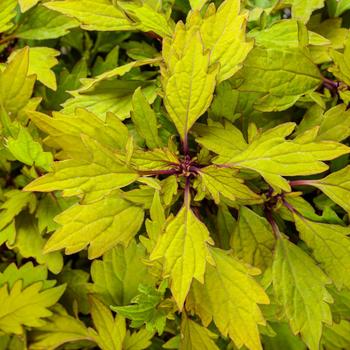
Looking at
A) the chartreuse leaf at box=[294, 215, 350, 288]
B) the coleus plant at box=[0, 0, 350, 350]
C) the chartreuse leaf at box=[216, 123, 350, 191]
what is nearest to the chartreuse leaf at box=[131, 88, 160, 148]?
the coleus plant at box=[0, 0, 350, 350]

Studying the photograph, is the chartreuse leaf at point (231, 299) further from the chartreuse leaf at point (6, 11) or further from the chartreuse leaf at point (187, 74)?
the chartreuse leaf at point (6, 11)

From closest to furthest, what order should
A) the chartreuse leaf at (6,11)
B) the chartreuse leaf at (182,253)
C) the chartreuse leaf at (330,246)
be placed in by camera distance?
the chartreuse leaf at (182,253) < the chartreuse leaf at (330,246) < the chartreuse leaf at (6,11)

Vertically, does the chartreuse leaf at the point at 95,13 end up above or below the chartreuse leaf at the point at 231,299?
above

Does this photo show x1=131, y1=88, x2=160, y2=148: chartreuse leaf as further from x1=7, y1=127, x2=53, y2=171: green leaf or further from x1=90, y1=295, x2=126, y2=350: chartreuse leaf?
x1=90, y1=295, x2=126, y2=350: chartreuse leaf

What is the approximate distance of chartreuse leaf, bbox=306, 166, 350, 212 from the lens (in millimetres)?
636

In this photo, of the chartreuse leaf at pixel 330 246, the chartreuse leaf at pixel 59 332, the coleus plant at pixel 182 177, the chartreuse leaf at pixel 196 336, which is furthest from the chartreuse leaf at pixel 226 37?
the chartreuse leaf at pixel 59 332

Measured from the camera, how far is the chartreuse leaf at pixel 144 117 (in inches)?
24.2

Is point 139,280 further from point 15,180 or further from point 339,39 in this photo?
point 339,39

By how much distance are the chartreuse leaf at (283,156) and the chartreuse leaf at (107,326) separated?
31cm

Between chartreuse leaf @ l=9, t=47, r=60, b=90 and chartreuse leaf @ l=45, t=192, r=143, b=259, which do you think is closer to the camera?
chartreuse leaf @ l=45, t=192, r=143, b=259

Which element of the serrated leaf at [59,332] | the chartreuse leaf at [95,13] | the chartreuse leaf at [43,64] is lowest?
the serrated leaf at [59,332]

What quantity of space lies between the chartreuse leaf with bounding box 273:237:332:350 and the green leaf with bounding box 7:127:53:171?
1.00ft

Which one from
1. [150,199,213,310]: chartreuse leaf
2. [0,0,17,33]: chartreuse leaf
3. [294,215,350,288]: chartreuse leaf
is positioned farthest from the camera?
[0,0,17,33]: chartreuse leaf

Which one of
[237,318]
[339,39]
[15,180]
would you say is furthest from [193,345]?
[339,39]
